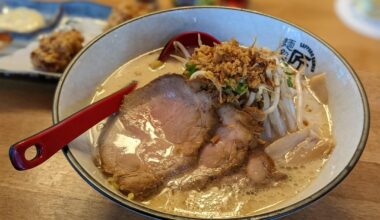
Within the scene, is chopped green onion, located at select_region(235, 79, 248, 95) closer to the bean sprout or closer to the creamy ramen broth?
the creamy ramen broth

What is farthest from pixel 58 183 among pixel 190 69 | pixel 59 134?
pixel 190 69

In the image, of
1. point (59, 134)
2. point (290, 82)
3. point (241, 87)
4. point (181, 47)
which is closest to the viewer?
point (59, 134)

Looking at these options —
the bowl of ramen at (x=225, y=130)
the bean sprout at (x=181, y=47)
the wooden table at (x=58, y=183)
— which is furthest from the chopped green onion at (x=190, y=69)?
the wooden table at (x=58, y=183)

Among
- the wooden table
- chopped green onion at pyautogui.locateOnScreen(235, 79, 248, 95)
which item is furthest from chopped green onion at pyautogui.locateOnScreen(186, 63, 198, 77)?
the wooden table

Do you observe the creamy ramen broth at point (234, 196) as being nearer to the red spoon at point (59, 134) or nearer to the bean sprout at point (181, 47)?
the red spoon at point (59, 134)

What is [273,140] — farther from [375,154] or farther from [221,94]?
[375,154]

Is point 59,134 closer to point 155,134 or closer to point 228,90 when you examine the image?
point 155,134
